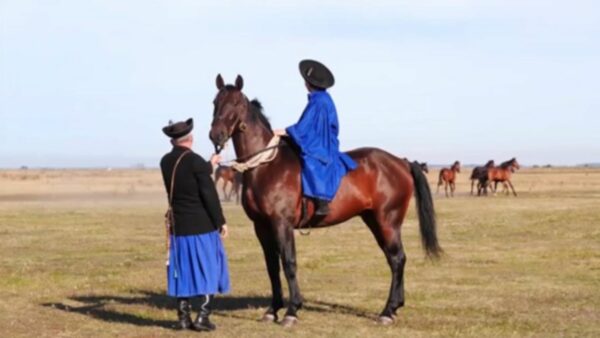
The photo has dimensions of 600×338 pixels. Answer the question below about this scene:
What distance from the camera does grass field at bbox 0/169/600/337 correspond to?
426 inches

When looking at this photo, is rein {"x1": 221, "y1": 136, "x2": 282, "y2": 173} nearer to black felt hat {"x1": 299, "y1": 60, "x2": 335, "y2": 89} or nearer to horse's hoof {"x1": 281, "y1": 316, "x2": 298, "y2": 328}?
black felt hat {"x1": 299, "y1": 60, "x2": 335, "y2": 89}

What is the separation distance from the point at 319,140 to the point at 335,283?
443 centimetres

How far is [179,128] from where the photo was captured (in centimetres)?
1003

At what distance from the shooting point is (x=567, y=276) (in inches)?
603

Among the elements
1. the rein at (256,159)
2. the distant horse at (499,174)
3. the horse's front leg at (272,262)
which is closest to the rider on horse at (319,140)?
the rein at (256,159)

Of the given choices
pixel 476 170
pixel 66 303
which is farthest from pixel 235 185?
pixel 66 303

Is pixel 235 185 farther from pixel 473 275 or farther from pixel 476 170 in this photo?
pixel 473 275

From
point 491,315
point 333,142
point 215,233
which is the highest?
point 333,142

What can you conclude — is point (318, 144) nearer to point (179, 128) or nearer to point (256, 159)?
point (256, 159)

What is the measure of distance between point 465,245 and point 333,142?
Answer: 10802 mm

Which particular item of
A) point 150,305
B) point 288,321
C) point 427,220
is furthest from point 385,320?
point 150,305

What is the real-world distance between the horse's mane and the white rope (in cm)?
35

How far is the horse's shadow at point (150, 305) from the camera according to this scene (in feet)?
37.1

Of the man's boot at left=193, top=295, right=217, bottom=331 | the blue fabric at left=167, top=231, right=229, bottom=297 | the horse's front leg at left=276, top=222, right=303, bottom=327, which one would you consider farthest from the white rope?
the man's boot at left=193, top=295, right=217, bottom=331
